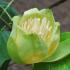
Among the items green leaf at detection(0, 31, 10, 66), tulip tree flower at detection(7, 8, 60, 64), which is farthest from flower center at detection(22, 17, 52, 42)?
green leaf at detection(0, 31, 10, 66)

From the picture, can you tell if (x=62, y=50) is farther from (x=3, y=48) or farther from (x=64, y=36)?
(x=3, y=48)

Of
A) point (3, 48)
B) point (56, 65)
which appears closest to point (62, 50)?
point (56, 65)

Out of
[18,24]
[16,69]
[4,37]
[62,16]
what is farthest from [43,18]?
[62,16]

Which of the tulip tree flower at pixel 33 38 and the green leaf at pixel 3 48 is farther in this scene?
the green leaf at pixel 3 48

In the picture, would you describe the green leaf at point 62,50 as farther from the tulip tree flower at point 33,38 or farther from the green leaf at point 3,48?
the green leaf at point 3,48

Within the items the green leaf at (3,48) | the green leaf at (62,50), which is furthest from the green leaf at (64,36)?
the green leaf at (3,48)

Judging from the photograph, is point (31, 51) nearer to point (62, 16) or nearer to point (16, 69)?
Result: point (16, 69)

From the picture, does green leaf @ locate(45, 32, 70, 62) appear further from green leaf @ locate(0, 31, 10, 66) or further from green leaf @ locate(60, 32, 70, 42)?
green leaf @ locate(0, 31, 10, 66)

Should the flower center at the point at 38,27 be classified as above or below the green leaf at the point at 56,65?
above
